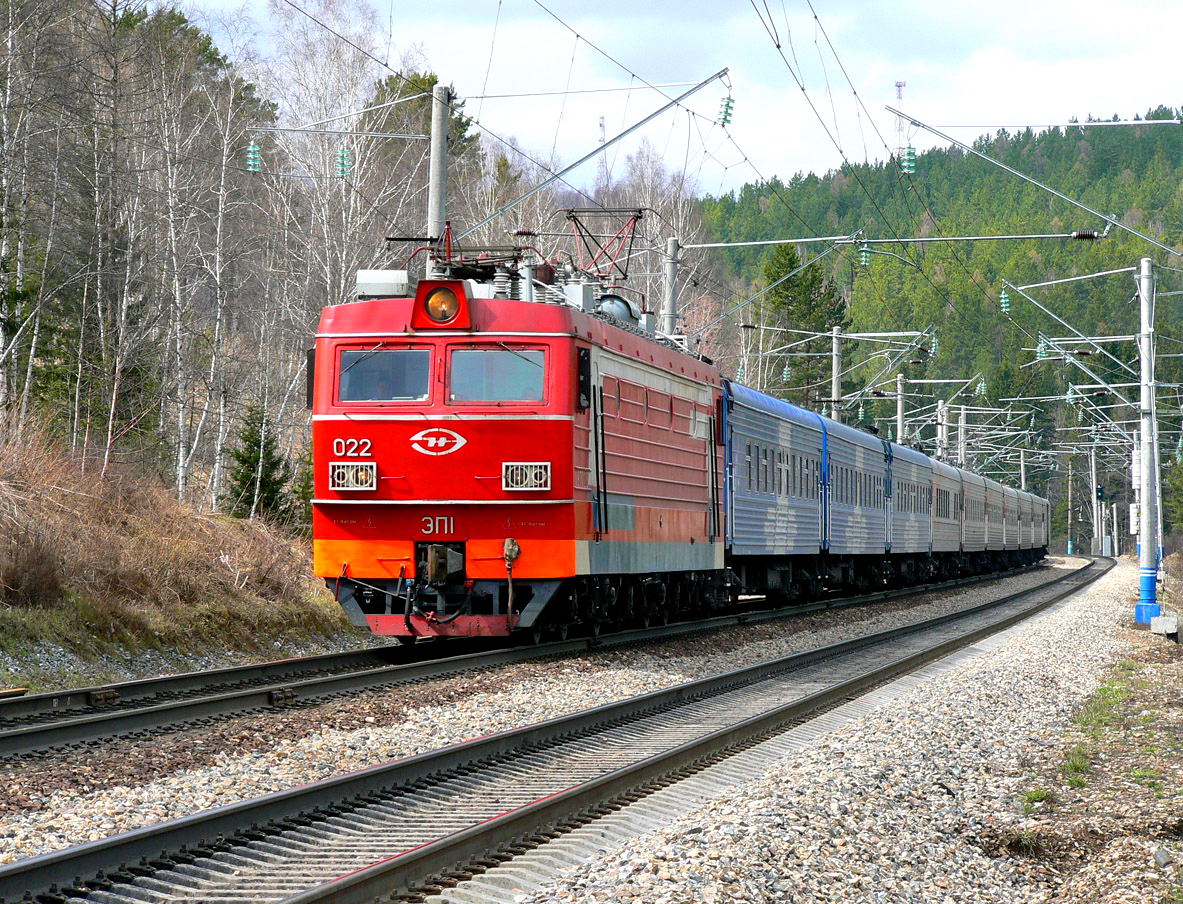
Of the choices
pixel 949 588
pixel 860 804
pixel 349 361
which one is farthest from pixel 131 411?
pixel 949 588

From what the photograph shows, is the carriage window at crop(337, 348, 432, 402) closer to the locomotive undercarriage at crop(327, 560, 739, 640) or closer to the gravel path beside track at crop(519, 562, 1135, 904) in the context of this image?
the locomotive undercarriage at crop(327, 560, 739, 640)

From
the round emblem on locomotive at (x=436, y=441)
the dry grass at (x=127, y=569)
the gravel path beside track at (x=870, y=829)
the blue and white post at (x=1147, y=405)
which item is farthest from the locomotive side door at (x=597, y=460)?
the blue and white post at (x=1147, y=405)

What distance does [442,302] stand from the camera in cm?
1323

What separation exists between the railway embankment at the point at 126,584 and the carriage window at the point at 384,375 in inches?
104

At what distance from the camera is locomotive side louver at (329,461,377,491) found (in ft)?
42.9

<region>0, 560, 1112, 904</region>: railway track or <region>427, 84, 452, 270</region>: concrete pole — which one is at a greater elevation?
<region>427, 84, 452, 270</region>: concrete pole

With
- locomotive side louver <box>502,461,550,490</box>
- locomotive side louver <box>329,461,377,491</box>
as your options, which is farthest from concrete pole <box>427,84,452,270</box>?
locomotive side louver <box>502,461,550,490</box>

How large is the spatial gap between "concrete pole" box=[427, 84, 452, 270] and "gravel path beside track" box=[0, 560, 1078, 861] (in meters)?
5.77

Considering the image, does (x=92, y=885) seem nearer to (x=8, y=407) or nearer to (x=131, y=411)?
(x=8, y=407)

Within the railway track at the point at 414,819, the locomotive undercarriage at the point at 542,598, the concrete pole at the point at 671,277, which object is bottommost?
the railway track at the point at 414,819

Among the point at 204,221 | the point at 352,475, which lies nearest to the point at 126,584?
the point at 352,475

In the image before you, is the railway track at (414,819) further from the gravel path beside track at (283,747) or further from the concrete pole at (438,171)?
the concrete pole at (438,171)

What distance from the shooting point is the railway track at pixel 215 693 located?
27.3ft

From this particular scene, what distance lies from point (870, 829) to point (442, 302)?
753 cm
